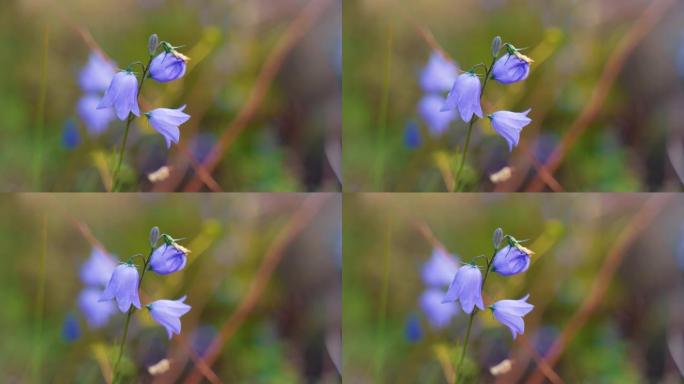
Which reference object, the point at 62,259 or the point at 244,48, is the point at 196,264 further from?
the point at 244,48

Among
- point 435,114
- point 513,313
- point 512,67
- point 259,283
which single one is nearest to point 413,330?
point 513,313

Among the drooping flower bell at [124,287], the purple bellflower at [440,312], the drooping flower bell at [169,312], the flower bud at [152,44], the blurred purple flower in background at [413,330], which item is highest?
the flower bud at [152,44]

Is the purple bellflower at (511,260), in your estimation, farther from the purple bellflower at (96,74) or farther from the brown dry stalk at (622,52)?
the purple bellflower at (96,74)

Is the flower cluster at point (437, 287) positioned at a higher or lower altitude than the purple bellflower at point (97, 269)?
lower

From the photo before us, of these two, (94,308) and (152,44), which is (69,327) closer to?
(94,308)

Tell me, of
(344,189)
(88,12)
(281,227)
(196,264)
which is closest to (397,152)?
(344,189)

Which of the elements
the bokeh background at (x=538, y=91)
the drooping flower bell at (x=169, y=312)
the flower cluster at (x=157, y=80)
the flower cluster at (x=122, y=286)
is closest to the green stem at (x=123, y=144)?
the flower cluster at (x=157, y=80)
